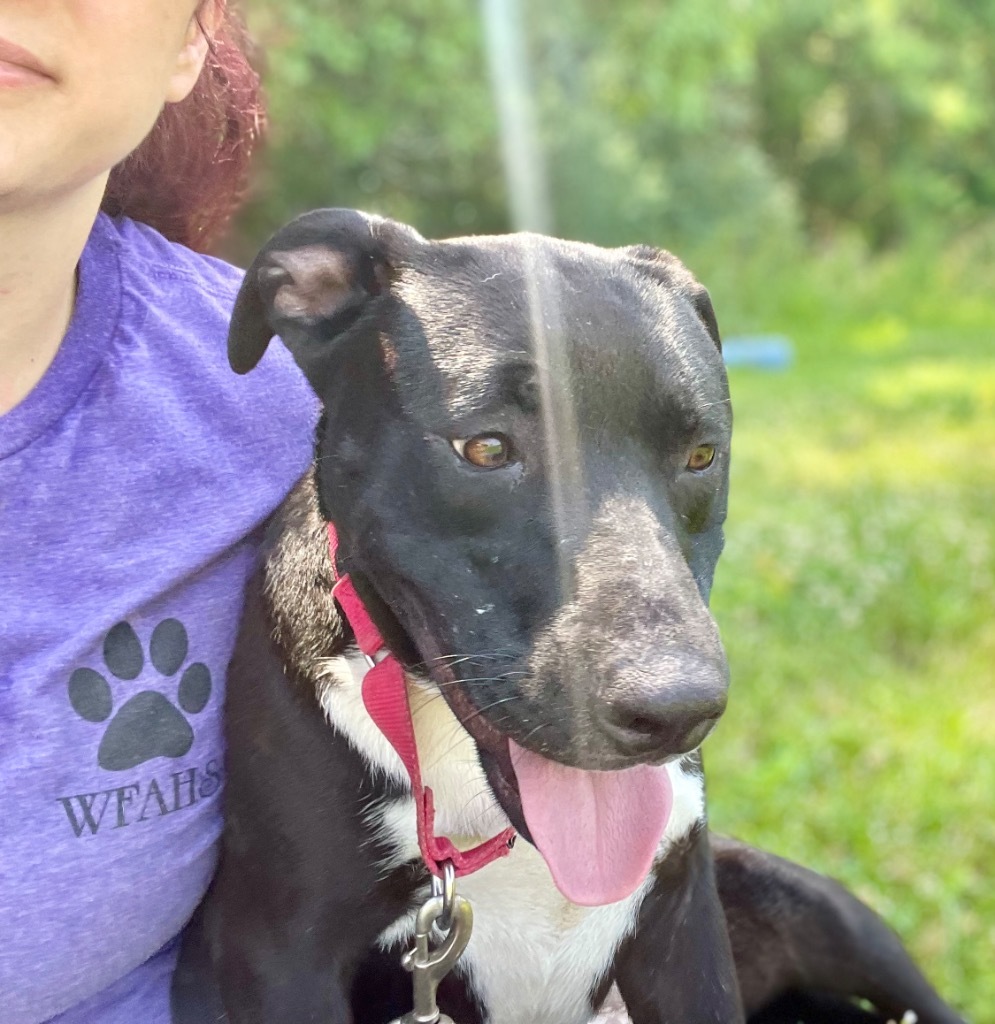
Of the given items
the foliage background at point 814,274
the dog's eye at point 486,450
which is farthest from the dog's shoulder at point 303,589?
the foliage background at point 814,274

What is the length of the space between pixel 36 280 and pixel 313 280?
375mm

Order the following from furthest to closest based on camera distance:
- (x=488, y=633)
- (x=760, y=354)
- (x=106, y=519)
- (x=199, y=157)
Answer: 1. (x=760, y=354)
2. (x=199, y=157)
3. (x=106, y=519)
4. (x=488, y=633)

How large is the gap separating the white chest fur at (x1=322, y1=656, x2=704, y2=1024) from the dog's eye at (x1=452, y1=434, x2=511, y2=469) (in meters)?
0.34

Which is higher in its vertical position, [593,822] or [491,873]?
[593,822]

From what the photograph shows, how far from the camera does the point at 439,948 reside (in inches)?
70.1

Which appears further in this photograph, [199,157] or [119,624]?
[199,157]

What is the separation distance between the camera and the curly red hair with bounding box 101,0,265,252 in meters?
2.26

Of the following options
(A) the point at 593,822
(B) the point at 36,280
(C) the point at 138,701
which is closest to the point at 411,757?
(A) the point at 593,822

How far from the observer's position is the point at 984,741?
13.2ft

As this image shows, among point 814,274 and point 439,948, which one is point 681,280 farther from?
point 814,274

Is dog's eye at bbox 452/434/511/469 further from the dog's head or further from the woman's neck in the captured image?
the woman's neck

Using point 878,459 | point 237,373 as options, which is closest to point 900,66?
point 878,459

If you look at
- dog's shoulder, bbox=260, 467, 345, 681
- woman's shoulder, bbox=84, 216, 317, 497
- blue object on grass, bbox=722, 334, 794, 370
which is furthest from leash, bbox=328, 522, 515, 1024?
blue object on grass, bbox=722, 334, 794, 370

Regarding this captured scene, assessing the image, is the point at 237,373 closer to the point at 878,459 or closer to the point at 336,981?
the point at 336,981
